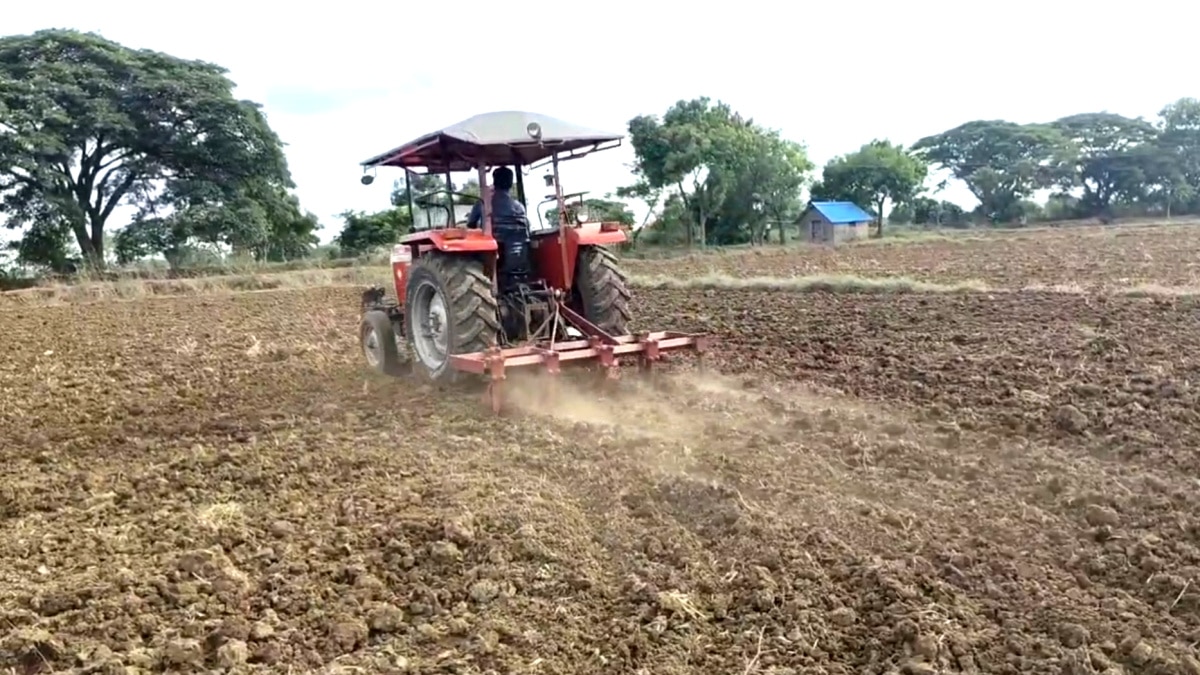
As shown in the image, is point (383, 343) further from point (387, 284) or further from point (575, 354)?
point (387, 284)

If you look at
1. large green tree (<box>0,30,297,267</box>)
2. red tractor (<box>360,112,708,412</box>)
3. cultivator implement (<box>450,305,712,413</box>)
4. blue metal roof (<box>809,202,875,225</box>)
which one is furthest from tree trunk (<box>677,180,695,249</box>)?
cultivator implement (<box>450,305,712,413</box>)

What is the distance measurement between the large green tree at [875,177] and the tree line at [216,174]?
0.08m

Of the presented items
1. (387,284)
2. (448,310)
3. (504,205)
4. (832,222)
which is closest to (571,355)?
(448,310)

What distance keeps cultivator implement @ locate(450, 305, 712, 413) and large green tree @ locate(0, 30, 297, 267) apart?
2085 cm

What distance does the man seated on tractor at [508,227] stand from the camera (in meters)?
7.40

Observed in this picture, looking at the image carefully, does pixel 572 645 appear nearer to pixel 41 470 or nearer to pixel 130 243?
pixel 41 470

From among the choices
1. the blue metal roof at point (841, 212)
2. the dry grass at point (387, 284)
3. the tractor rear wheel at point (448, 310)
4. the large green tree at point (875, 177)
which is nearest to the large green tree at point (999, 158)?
the large green tree at point (875, 177)

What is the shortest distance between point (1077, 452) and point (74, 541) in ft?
16.7

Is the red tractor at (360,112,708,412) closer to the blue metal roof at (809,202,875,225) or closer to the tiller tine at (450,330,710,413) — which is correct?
the tiller tine at (450,330,710,413)

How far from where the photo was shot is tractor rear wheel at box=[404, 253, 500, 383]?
6.81 m

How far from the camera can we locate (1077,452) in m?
5.30

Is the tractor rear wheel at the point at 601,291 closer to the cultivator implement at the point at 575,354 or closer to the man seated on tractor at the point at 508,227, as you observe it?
the cultivator implement at the point at 575,354

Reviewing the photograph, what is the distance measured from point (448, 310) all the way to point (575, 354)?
1.03 meters

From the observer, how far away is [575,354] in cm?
652
